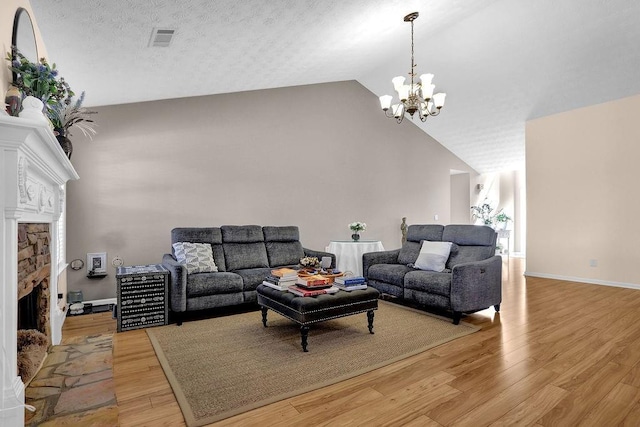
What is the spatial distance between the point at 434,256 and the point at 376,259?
830mm

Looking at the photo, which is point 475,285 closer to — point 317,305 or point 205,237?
point 317,305

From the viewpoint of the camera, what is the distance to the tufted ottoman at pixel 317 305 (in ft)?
8.91

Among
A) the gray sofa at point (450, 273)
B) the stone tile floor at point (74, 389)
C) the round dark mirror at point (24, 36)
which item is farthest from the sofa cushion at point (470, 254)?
the round dark mirror at point (24, 36)

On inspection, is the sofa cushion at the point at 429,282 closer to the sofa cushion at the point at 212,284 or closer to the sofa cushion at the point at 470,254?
the sofa cushion at the point at 470,254

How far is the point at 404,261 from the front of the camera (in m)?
4.54

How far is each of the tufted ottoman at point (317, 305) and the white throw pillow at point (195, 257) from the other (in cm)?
106

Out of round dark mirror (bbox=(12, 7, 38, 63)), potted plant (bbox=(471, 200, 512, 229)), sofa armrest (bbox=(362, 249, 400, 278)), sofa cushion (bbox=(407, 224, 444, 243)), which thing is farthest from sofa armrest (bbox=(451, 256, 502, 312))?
potted plant (bbox=(471, 200, 512, 229))

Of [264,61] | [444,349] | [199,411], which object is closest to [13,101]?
[199,411]

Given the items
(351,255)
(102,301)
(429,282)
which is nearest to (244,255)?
(351,255)

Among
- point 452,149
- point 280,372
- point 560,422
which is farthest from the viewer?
point 452,149

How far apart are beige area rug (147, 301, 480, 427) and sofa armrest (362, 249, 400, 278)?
2.87 ft

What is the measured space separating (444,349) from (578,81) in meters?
4.79

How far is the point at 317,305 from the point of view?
2762 millimetres

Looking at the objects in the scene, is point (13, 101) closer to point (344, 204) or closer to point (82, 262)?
point (82, 262)
